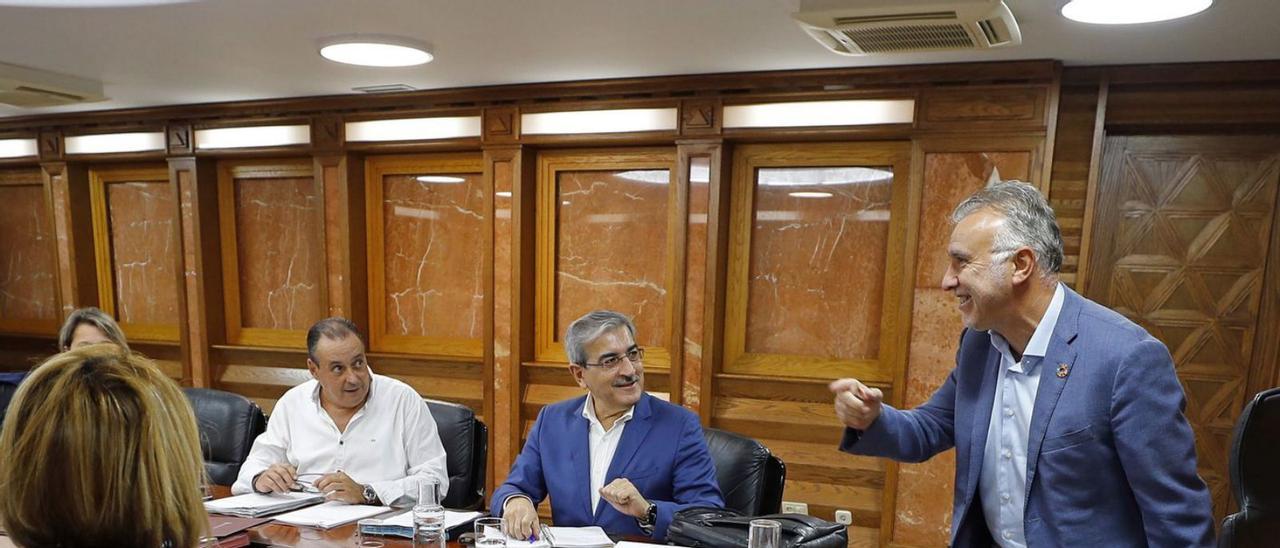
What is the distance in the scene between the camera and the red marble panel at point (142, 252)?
4562 millimetres

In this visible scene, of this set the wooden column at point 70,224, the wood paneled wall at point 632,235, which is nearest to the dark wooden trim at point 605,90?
the wood paneled wall at point 632,235

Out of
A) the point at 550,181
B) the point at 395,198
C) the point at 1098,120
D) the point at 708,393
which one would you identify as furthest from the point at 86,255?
the point at 1098,120

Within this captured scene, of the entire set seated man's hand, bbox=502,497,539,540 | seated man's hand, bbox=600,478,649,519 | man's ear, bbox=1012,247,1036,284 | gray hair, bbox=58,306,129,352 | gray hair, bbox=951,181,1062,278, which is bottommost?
seated man's hand, bbox=502,497,539,540

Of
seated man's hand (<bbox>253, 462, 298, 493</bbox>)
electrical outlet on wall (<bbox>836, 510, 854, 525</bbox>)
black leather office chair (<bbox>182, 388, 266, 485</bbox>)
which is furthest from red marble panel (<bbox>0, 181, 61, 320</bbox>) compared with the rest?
electrical outlet on wall (<bbox>836, 510, 854, 525</bbox>)

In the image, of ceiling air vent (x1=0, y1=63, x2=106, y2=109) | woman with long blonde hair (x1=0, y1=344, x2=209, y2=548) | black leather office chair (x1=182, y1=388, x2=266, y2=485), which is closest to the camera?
woman with long blonde hair (x1=0, y1=344, x2=209, y2=548)

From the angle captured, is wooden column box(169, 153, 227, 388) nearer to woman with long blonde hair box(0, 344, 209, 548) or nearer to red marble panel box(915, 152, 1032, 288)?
woman with long blonde hair box(0, 344, 209, 548)

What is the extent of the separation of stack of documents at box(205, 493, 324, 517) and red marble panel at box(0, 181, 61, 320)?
13.9ft

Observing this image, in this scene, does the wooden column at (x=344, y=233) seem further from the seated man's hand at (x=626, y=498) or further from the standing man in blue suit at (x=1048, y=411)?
the standing man in blue suit at (x=1048, y=411)

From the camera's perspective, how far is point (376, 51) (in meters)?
2.75

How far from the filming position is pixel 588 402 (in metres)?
2.03

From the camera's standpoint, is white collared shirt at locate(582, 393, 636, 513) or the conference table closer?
the conference table

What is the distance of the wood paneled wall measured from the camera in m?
2.97

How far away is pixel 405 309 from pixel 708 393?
77.3 inches

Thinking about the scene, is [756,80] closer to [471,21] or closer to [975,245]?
[471,21]
